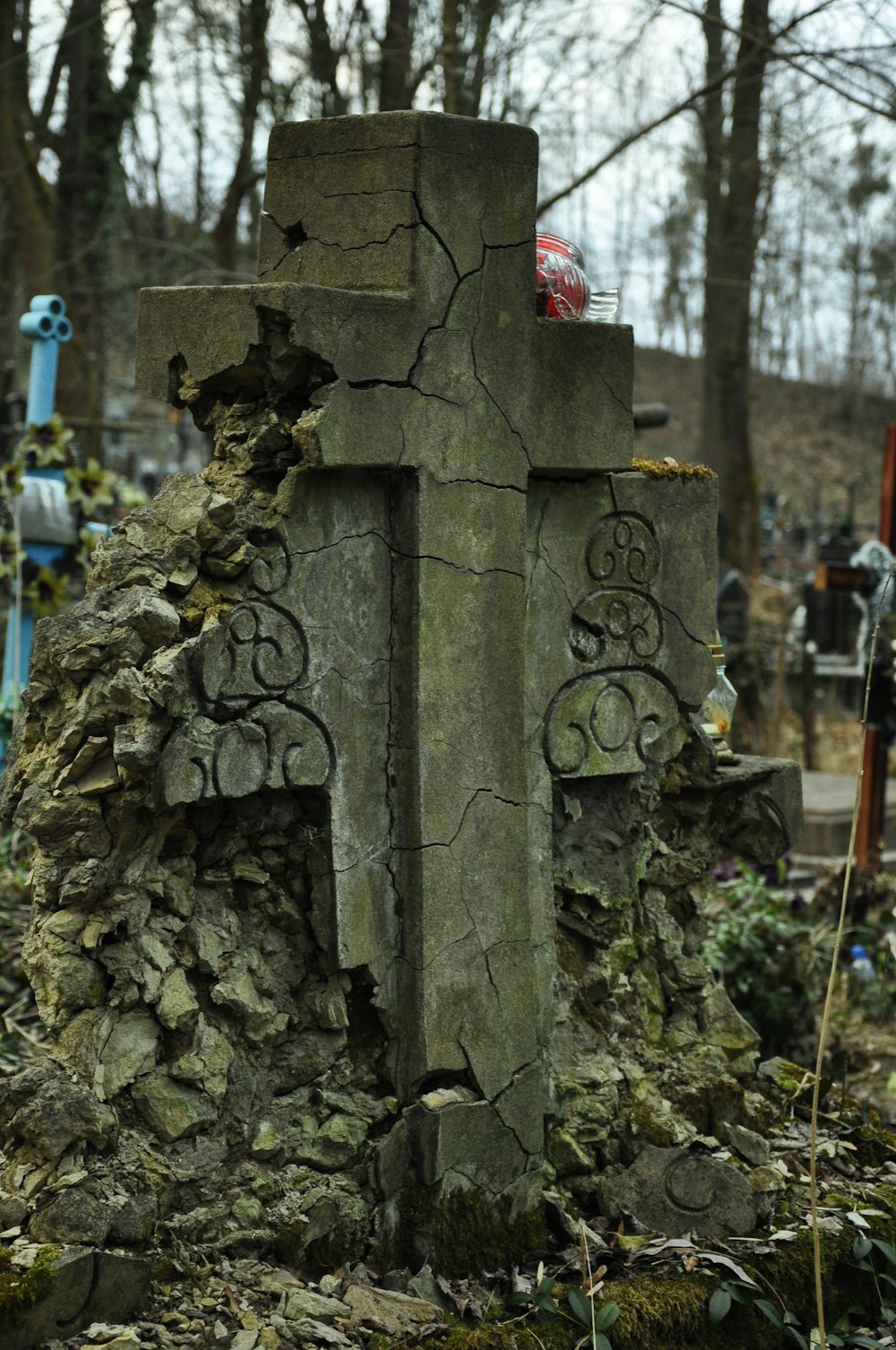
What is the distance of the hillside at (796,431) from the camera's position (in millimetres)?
35188

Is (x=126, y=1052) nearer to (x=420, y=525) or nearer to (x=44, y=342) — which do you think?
(x=420, y=525)

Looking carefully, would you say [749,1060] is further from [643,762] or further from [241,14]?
[241,14]

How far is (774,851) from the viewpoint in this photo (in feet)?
13.0

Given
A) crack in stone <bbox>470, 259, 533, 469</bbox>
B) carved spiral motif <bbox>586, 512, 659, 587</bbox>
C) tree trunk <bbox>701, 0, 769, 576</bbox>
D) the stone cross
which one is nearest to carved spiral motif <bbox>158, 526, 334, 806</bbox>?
the stone cross

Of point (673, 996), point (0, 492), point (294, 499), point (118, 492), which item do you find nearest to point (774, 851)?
point (673, 996)

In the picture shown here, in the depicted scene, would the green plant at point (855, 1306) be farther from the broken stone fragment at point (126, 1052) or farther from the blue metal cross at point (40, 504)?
the blue metal cross at point (40, 504)

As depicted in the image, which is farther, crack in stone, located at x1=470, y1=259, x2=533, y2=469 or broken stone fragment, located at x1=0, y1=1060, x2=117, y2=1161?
crack in stone, located at x1=470, y1=259, x2=533, y2=469

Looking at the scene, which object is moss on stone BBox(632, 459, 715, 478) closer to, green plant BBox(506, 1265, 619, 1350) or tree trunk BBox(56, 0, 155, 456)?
green plant BBox(506, 1265, 619, 1350)

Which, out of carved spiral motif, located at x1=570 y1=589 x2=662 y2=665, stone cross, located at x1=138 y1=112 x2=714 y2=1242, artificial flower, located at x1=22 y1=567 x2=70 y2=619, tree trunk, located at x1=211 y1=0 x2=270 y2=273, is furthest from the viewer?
tree trunk, located at x1=211 y1=0 x2=270 y2=273

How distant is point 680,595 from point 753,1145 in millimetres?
1419

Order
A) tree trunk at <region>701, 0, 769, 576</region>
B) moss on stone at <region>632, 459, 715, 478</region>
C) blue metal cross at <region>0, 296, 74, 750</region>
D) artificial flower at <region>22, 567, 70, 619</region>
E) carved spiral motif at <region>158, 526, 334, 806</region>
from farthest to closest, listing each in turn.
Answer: tree trunk at <region>701, 0, 769, 576</region> → artificial flower at <region>22, 567, 70, 619</region> → blue metal cross at <region>0, 296, 74, 750</region> → moss on stone at <region>632, 459, 715, 478</region> → carved spiral motif at <region>158, 526, 334, 806</region>

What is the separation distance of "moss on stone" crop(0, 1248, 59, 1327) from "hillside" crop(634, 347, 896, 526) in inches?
1250

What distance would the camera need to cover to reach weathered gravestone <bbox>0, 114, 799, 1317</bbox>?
293 cm

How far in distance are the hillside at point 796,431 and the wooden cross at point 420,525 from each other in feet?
101
